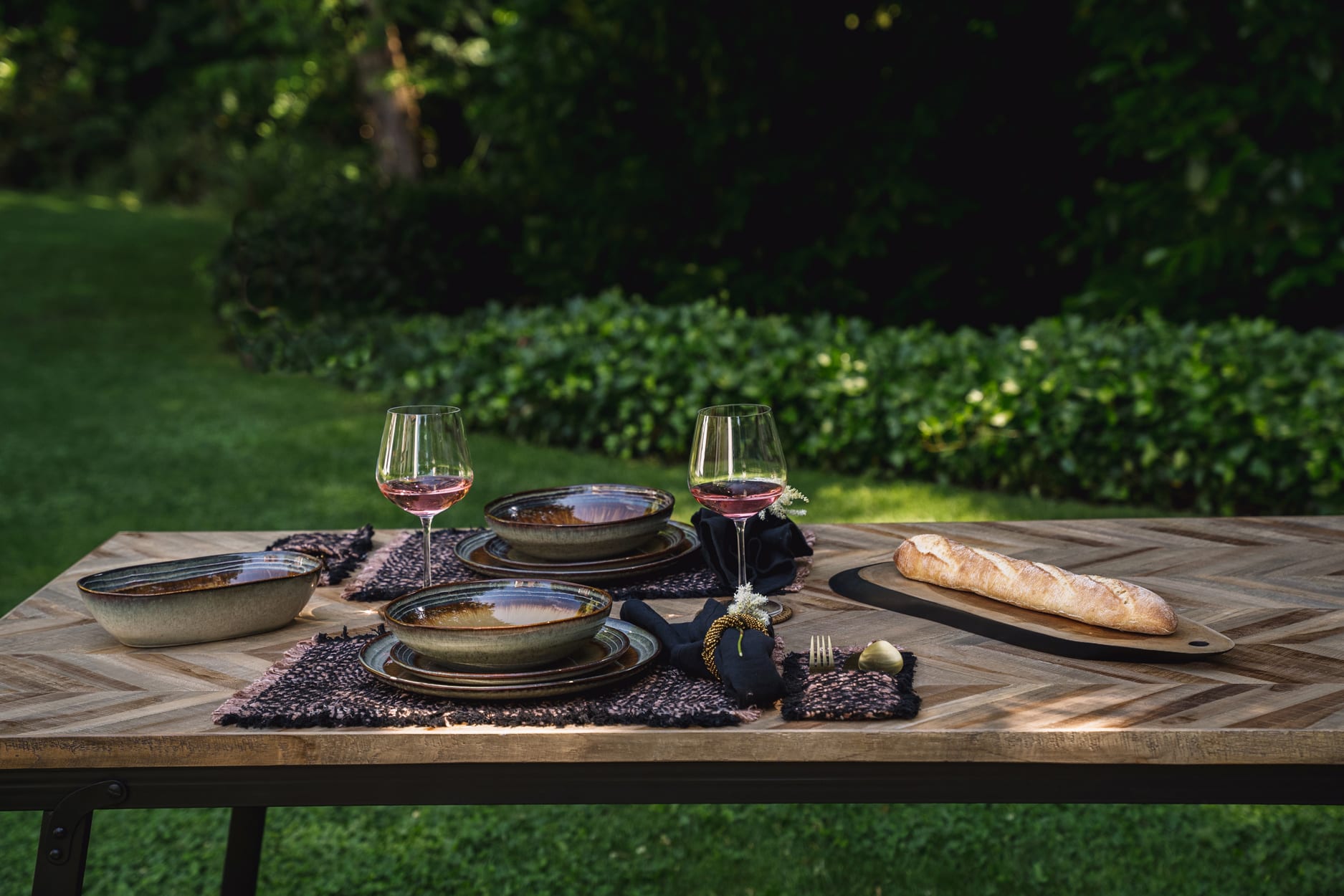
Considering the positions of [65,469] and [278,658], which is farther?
[65,469]

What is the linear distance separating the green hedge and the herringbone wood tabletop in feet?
9.73

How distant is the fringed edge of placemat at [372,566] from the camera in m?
1.96

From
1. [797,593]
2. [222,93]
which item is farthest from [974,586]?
[222,93]

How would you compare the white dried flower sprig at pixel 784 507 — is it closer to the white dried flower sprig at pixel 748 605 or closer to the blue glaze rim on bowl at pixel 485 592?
the white dried flower sprig at pixel 748 605

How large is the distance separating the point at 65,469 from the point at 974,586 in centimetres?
Result: 560

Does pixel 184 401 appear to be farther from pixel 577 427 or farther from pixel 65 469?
pixel 577 427

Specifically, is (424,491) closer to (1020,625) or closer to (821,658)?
(821,658)

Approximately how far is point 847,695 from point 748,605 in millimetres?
233

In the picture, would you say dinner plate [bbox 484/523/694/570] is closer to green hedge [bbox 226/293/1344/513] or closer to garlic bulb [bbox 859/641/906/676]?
garlic bulb [bbox 859/641/906/676]

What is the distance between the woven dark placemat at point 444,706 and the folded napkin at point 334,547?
479 millimetres

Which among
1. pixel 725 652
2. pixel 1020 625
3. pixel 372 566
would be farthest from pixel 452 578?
pixel 1020 625

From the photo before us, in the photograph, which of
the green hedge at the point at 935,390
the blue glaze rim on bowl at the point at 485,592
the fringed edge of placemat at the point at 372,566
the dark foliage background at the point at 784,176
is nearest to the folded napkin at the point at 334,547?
the fringed edge of placemat at the point at 372,566

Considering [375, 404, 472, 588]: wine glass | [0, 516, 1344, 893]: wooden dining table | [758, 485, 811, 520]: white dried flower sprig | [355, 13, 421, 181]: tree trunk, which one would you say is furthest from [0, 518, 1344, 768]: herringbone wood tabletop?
[355, 13, 421, 181]: tree trunk

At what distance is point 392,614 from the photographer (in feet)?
5.10
